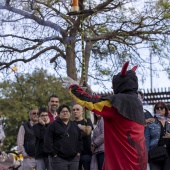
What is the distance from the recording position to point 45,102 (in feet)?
118

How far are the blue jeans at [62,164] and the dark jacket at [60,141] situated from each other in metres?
0.07

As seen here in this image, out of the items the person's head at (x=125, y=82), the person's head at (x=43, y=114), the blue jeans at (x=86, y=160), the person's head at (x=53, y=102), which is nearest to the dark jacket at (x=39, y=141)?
the person's head at (x=43, y=114)

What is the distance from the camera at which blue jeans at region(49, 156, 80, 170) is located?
10930 millimetres

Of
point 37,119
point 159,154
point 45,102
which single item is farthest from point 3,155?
point 45,102

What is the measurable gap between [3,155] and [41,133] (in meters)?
1.18

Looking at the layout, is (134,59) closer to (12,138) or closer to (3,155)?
(3,155)

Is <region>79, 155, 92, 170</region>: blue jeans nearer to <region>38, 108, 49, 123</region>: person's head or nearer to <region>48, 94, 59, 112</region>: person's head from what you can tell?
<region>38, 108, 49, 123</region>: person's head

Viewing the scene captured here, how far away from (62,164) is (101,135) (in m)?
0.96

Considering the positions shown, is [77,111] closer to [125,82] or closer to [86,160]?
[86,160]

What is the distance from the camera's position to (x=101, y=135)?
11.3 meters

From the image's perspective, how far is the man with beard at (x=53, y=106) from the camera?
39.4 ft

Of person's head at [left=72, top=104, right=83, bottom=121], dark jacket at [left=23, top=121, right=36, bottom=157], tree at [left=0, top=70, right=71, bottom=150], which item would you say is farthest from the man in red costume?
tree at [left=0, top=70, right=71, bottom=150]

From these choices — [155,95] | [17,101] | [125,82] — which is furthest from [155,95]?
[17,101]

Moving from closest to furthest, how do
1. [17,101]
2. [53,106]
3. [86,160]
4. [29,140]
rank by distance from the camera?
1. [86,160]
2. [53,106]
3. [29,140]
4. [17,101]
